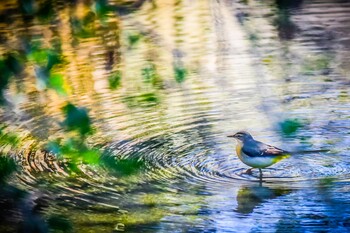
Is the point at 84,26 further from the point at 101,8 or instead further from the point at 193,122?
the point at 193,122

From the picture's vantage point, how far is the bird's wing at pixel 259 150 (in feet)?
26.1

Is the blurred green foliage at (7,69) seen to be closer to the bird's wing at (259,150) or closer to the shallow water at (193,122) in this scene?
the shallow water at (193,122)

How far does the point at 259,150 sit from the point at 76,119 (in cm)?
429

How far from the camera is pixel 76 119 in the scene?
3904 mm

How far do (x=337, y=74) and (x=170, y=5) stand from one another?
25.7 feet

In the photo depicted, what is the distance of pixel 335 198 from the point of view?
724cm

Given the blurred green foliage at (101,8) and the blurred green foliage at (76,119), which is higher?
the blurred green foliage at (101,8)

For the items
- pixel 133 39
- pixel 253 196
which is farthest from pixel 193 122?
pixel 133 39

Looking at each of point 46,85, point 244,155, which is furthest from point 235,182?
point 46,85

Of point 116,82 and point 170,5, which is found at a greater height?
point 116,82

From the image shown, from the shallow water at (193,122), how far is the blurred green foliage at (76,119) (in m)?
0.18

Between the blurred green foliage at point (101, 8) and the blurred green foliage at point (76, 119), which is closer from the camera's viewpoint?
the blurred green foliage at point (76, 119)

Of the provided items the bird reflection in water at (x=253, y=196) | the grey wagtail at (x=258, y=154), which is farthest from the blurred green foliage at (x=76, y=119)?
the grey wagtail at (x=258, y=154)

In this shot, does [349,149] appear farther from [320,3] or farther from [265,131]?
[320,3]
